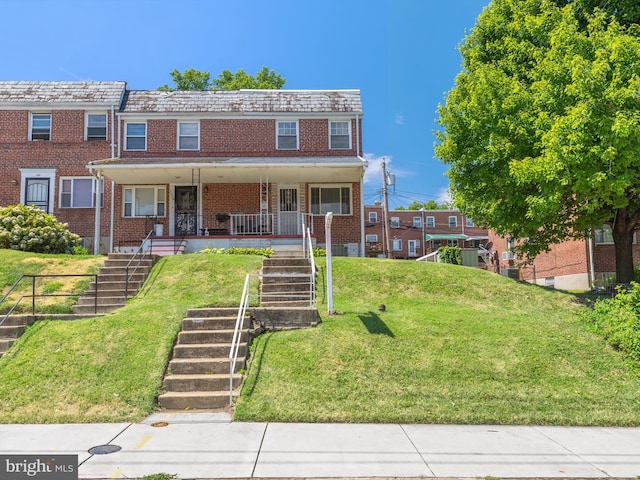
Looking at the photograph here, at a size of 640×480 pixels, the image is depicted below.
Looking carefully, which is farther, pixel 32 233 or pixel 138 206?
pixel 138 206

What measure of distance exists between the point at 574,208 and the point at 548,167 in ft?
15.2

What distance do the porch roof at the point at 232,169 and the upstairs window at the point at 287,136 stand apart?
4.49 feet

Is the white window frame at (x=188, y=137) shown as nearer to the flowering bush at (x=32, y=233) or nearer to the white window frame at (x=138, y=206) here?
the white window frame at (x=138, y=206)

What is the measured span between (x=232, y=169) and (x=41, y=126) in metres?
8.83

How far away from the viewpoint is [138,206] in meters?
20.3

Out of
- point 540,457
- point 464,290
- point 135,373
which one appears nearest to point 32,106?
point 135,373

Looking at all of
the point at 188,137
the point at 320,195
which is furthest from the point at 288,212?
the point at 188,137

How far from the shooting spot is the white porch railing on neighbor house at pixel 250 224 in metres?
19.3

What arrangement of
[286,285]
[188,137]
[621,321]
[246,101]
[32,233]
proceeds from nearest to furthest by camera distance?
[621,321] < [286,285] < [32,233] < [188,137] < [246,101]

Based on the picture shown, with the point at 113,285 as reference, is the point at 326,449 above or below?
below

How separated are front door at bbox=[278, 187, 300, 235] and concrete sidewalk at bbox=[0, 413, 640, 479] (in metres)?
13.0

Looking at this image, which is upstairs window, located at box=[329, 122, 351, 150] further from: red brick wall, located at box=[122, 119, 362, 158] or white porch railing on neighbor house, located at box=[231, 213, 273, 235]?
white porch railing on neighbor house, located at box=[231, 213, 273, 235]

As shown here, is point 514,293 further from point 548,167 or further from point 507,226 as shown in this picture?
point 548,167

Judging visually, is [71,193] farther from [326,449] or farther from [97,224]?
[326,449]
